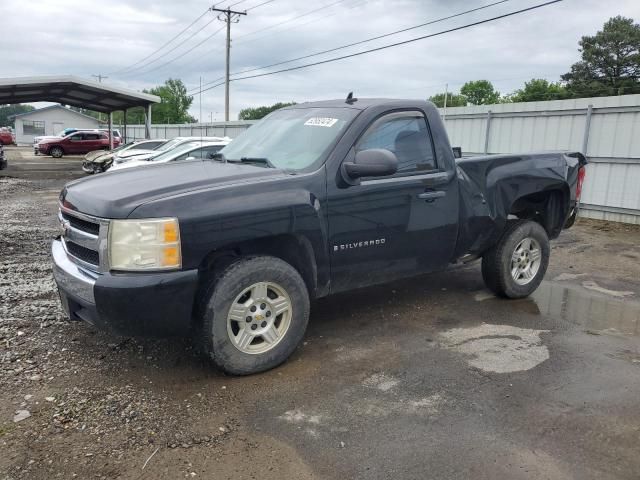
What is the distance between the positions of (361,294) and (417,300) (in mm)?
596

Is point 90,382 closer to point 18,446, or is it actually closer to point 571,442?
point 18,446

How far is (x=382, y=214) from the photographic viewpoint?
173 inches

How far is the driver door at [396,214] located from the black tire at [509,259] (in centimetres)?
77

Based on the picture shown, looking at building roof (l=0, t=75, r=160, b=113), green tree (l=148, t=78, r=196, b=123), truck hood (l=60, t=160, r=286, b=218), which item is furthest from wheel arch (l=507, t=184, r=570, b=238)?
green tree (l=148, t=78, r=196, b=123)

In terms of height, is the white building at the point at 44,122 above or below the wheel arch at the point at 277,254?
above

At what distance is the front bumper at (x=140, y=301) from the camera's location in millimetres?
3328

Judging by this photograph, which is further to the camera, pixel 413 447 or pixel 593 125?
pixel 593 125

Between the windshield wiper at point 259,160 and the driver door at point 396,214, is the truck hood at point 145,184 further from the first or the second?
the driver door at point 396,214

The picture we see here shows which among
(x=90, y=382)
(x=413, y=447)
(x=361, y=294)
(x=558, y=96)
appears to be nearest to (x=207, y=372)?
(x=90, y=382)

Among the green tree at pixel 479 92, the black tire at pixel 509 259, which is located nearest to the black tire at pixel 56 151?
the black tire at pixel 509 259

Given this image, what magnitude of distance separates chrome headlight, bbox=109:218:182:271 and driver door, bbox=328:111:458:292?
123cm

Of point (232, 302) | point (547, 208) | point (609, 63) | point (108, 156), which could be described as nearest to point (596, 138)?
point (547, 208)

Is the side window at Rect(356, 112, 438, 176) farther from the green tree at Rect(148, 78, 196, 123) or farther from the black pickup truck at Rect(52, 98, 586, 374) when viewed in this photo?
the green tree at Rect(148, 78, 196, 123)

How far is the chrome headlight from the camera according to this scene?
3.35 metres
